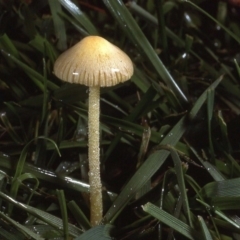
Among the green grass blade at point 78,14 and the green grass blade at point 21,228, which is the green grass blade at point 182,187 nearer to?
the green grass blade at point 21,228

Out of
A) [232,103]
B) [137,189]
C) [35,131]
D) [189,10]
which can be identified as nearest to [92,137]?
[137,189]

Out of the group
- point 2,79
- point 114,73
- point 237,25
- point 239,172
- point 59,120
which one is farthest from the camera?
point 237,25

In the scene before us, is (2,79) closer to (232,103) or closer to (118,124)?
(118,124)

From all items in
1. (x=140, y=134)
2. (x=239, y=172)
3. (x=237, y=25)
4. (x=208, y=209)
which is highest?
(x=237, y=25)

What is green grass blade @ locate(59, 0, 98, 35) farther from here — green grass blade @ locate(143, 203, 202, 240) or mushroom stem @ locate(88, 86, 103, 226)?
green grass blade @ locate(143, 203, 202, 240)

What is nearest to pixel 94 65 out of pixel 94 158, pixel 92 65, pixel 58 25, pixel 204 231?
pixel 92 65

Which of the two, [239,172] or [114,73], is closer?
[114,73]

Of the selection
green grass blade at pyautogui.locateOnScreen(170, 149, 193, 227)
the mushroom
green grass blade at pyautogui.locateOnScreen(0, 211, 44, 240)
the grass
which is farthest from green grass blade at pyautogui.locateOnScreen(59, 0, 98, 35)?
green grass blade at pyautogui.locateOnScreen(0, 211, 44, 240)
